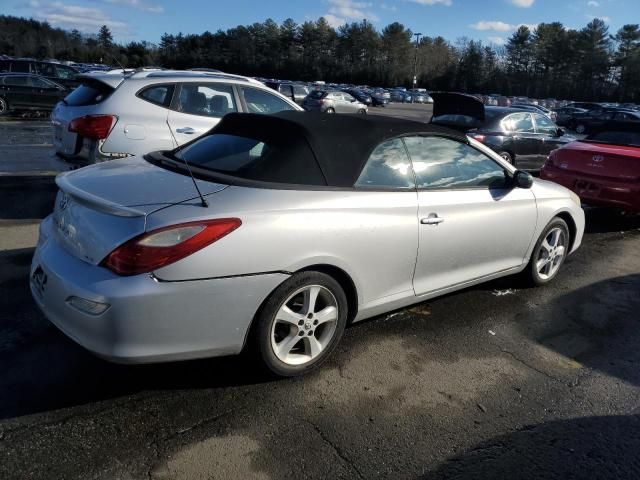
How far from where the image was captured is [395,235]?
3.41 metres

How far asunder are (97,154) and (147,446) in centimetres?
423

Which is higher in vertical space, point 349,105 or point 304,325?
point 349,105

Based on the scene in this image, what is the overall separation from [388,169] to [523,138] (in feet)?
26.5

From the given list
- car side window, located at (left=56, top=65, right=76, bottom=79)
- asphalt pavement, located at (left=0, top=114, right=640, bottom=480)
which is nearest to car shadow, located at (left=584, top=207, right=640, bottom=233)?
asphalt pavement, located at (left=0, top=114, right=640, bottom=480)

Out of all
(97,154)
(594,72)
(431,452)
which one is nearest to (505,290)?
(431,452)

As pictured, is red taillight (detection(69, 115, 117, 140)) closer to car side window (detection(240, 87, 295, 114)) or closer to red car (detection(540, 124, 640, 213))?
car side window (detection(240, 87, 295, 114))

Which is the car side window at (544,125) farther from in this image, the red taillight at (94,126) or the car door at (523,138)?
the red taillight at (94,126)

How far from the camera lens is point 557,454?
2.67 m

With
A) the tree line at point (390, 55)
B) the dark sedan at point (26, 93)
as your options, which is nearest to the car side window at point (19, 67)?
the dark sedan at point (26, 93)

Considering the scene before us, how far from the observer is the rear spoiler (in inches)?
106

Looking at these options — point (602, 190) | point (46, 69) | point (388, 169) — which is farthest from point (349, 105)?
point (388, 169)

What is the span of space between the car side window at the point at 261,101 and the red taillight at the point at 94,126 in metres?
1.79

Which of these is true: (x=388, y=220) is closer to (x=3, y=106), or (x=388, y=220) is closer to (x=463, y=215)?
(x=463, y=215)

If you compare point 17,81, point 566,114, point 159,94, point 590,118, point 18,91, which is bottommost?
point 159,94
